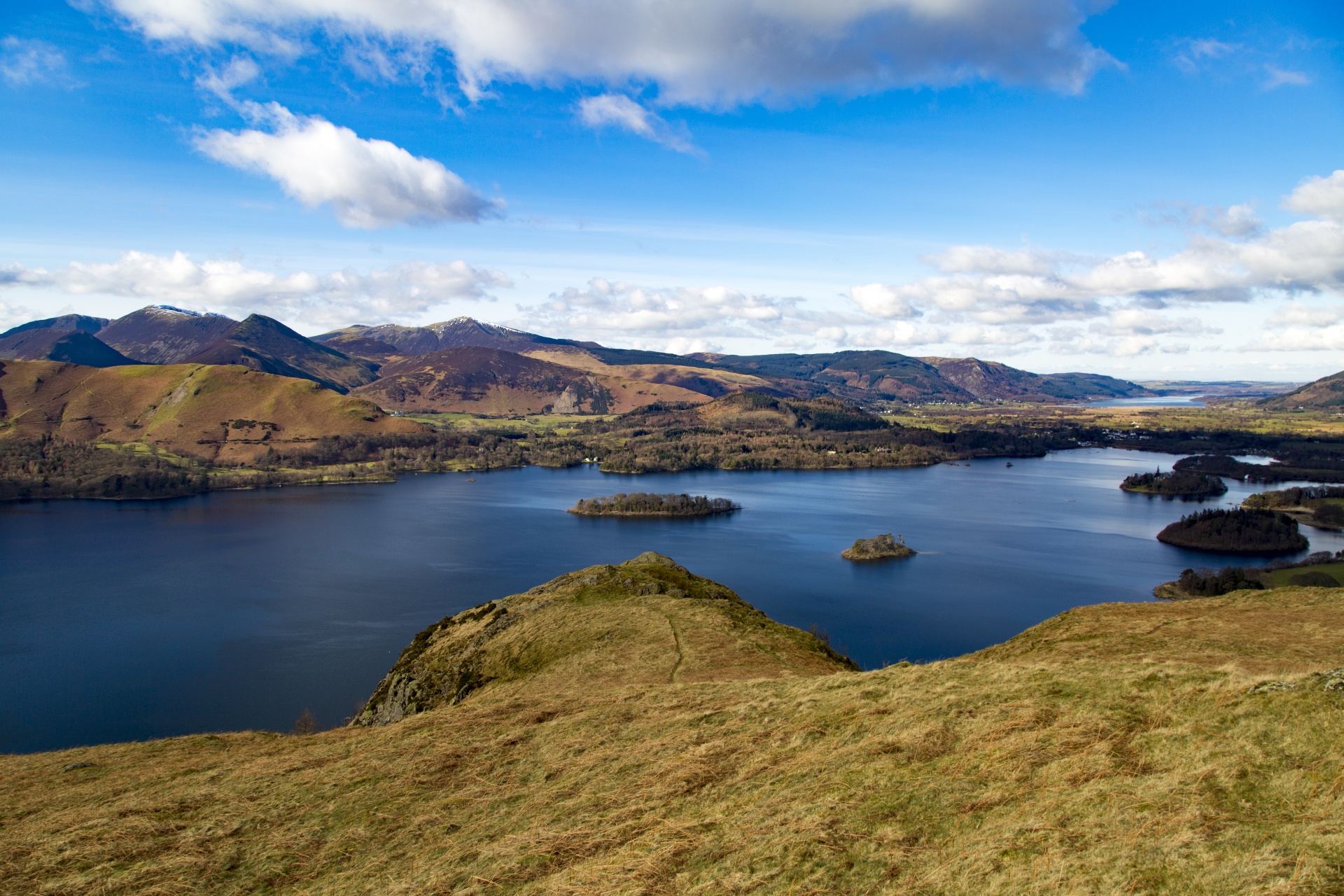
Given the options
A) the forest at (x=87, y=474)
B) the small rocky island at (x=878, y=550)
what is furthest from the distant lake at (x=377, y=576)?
the forest at (x=87, y=474)

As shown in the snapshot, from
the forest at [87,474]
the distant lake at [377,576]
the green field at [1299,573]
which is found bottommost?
the distant lake at [377,576]

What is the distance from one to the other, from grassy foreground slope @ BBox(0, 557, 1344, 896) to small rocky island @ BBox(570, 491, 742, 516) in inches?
5038

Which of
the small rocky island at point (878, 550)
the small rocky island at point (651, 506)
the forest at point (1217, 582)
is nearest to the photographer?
the forest at point (1217, 582)

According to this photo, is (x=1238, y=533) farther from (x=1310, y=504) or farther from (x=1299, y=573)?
(x=1310, y=504)

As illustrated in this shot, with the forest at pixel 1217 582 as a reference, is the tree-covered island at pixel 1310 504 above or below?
above

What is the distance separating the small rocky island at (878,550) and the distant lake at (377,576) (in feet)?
12.5

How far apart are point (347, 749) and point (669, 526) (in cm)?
11819

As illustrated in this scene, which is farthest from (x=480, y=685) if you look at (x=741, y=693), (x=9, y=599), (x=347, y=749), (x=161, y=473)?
(x=161, y=473)

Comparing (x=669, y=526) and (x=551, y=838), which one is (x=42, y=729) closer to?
(x=551, y=838)

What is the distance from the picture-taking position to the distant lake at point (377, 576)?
190 feet

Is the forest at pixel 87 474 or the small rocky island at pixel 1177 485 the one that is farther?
the forest at pixel 87 474

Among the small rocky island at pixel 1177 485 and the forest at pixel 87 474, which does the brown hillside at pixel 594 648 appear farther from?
the forest at pixel 87 474

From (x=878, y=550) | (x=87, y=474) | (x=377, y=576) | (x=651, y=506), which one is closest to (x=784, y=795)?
(x=377, y=576)

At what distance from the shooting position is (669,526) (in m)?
136
